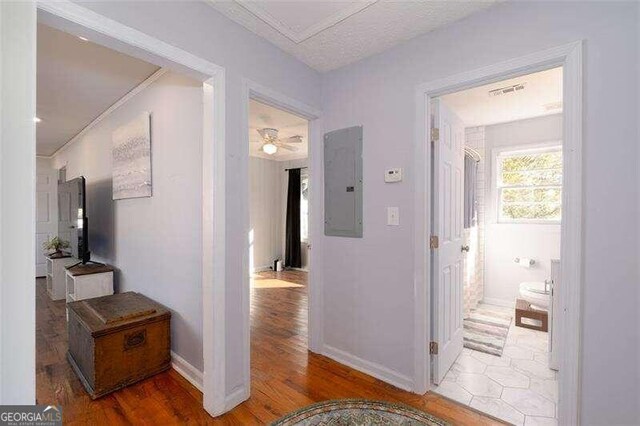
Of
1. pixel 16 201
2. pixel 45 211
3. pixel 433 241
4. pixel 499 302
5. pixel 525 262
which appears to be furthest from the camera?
pixel 45 211

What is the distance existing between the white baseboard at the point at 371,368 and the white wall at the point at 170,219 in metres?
1.08

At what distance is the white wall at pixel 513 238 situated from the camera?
3.61 m

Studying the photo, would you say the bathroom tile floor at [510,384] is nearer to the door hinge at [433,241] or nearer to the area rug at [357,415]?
the area rug at [357,415]

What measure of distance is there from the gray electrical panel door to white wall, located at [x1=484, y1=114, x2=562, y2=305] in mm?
2671

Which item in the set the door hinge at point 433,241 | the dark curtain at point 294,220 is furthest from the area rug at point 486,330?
the dark curtain at point 294,220

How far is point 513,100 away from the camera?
3.13 meters

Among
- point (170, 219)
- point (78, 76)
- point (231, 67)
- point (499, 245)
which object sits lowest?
point (499, 245)

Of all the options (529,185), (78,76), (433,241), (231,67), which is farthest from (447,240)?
(78,76)

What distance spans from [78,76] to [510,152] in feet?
16.3

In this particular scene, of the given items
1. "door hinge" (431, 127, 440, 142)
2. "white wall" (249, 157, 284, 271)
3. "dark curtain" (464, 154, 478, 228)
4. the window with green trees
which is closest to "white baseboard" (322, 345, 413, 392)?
"door hinge" (431, 127, 440, 142)

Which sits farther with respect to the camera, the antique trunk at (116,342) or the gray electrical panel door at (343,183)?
the gray electrical panel door at (343,183)

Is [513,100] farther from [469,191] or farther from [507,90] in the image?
[469,191]

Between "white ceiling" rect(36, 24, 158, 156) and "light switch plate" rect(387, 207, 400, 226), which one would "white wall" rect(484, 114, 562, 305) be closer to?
"light switch plate" rect(387, 207, 400, 226)

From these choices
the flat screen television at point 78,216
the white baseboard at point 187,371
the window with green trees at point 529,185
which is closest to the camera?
the white baseboard at point 187,371
